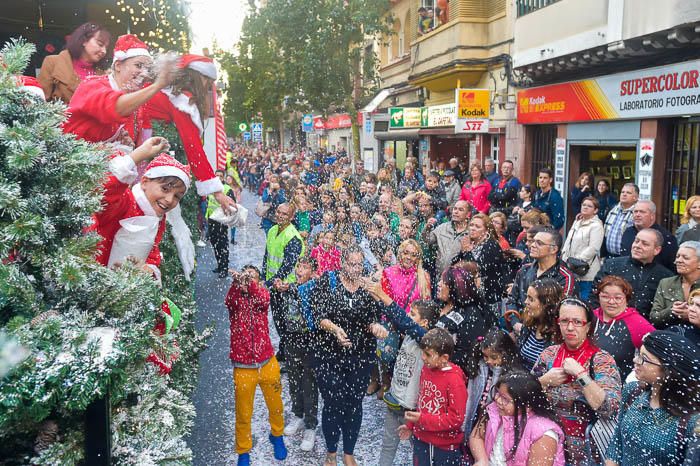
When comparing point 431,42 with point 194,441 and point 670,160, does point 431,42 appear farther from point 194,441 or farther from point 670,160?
point 194,441

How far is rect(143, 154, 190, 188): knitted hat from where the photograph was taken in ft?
9.27

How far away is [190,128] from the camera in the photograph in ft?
10.2

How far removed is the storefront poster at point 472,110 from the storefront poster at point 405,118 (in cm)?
471

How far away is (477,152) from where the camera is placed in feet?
58.6

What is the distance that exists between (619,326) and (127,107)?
3508mm

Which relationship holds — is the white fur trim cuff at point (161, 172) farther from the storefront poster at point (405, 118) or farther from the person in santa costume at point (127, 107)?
the storefront poster at point (405, 118)

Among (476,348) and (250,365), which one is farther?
(250,365)

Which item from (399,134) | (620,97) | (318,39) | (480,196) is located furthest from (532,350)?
(318,39)

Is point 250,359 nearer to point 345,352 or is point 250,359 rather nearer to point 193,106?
point 345,352

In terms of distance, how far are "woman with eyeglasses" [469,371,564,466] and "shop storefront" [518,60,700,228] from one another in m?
7.58

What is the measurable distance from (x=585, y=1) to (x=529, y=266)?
7975mm

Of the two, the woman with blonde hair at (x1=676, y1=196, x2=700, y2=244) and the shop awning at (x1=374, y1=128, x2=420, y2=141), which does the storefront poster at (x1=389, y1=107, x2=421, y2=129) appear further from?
the woman with blonde hair at (x1=676, y1=196, x2=700, y2=244)

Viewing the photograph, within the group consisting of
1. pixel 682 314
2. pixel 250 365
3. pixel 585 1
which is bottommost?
pixel 250 365

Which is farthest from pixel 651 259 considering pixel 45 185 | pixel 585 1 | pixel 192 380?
pixel 585 1
